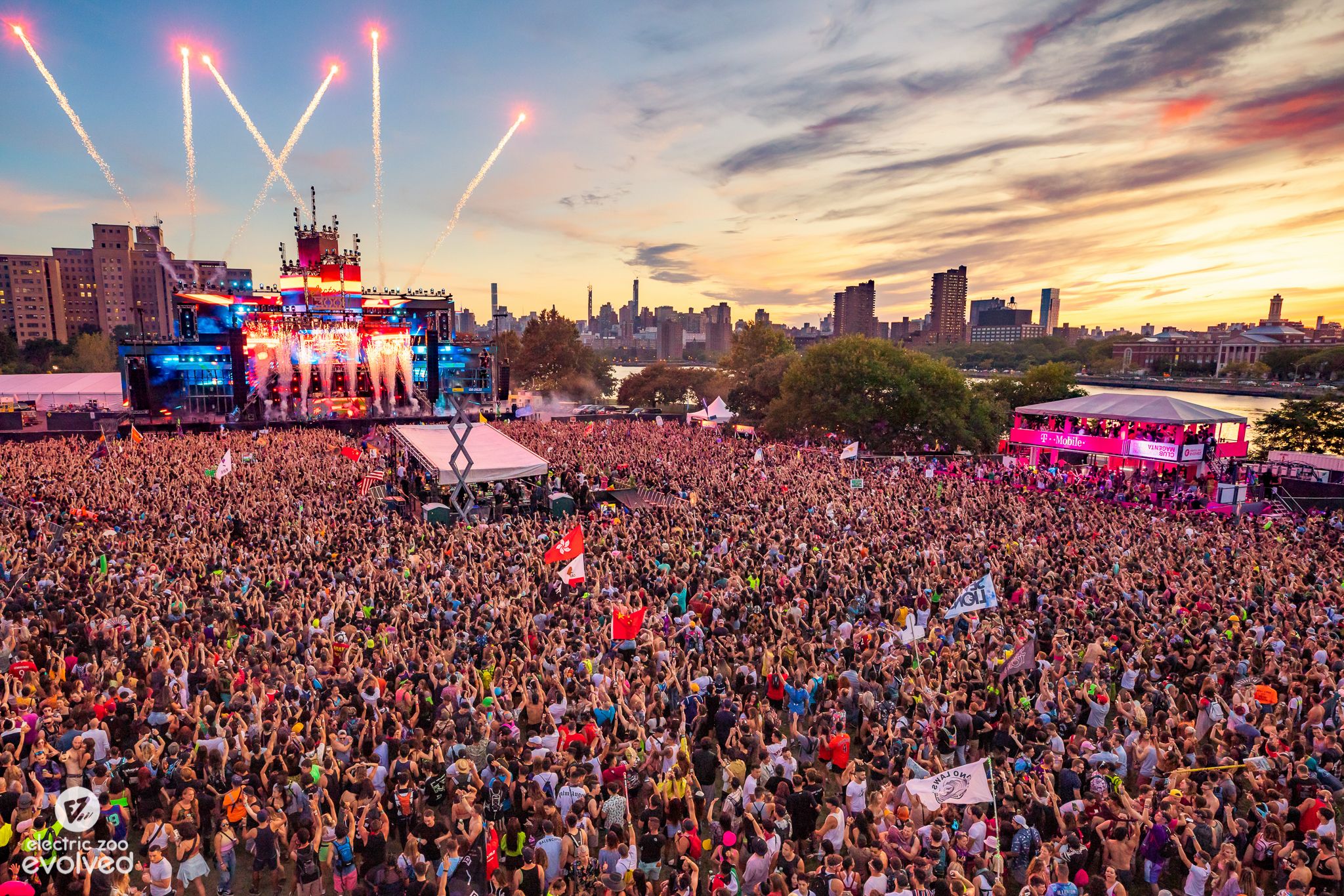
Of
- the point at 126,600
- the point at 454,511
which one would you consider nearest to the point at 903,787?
the point at 126,600

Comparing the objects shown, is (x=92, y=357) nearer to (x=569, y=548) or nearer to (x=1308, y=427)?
(x=569, y=548)

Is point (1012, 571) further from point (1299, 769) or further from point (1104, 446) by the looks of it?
point (1104, 446)

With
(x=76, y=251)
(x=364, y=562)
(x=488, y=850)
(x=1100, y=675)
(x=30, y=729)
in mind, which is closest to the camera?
(x=488, y=850)

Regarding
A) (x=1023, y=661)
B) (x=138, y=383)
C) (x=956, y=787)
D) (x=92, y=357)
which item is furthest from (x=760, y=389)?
(x=92, y=357)

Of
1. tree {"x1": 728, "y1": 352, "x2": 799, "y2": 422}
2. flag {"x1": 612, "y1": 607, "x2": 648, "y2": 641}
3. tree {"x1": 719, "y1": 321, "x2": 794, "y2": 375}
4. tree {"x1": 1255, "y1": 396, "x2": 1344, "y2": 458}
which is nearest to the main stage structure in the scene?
tree {"x1": 728, "y1": 352, "x2": 799, "y2": 422}

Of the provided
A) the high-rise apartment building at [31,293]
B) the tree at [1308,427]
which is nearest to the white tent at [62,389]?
the tree at [1308,427]

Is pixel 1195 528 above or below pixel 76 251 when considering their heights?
below

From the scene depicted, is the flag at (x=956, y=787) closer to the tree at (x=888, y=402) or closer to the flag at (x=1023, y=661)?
the flag at (x=1023, y=661)
